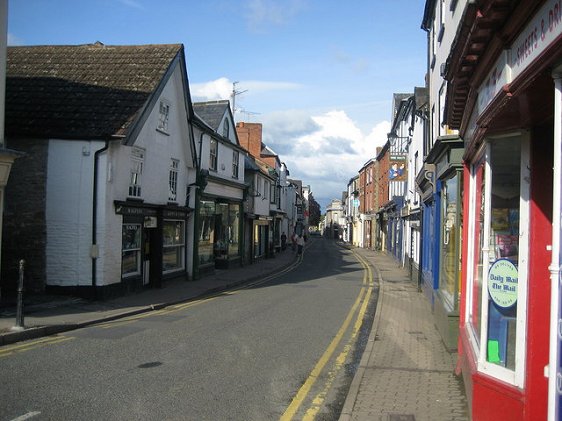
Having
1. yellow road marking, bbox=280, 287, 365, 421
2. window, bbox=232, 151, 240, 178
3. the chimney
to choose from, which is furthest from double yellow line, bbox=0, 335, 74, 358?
the chimney

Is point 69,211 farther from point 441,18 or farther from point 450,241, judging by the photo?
point 441,18

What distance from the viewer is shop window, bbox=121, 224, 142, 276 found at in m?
16.7

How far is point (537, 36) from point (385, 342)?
780 centimetres

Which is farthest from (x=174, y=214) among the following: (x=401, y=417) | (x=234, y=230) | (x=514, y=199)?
(x=514, y=199)

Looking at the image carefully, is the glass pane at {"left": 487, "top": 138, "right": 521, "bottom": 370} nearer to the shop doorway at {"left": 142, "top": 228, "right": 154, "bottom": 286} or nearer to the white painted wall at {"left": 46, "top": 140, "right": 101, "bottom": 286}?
the white painted wall at {"left": 46, "top": 140, "right": 101, "bottom": 286}

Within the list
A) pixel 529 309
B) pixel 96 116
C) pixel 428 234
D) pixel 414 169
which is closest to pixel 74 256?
pixel 96 116

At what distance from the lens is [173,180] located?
2092 centimetres

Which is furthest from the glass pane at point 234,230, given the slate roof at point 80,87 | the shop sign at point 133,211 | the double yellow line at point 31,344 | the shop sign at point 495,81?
the shop sign at point 495,81

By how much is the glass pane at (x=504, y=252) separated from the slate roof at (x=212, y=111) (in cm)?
2160

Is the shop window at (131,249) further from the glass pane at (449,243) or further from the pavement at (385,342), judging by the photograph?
the glass pane at (449,243)

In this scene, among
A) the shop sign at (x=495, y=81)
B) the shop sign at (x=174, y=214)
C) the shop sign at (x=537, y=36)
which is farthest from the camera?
the shop sign at (x=174, y=214)

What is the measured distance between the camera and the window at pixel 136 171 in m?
17.0

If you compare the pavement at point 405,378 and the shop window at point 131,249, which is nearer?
the pavement at point 405,378

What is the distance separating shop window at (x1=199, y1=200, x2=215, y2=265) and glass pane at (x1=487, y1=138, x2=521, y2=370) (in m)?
18.8
